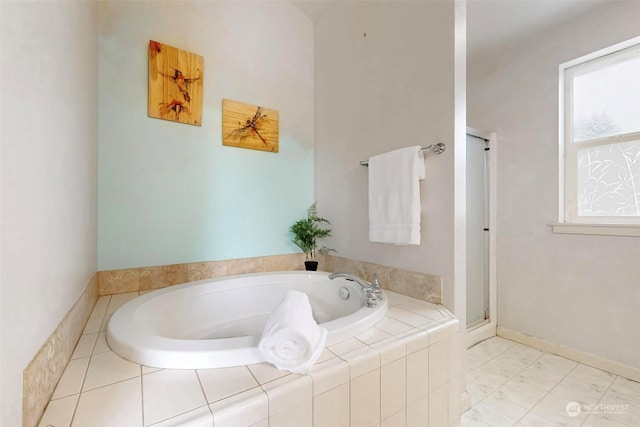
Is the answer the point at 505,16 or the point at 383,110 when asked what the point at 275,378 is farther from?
the point at 505,16

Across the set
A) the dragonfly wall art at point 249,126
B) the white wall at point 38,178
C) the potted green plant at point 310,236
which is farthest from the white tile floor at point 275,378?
the dragonfly wall art at point 249,126

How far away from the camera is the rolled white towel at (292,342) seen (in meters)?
0.73

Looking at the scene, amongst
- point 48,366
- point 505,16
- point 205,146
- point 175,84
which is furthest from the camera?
point 505,16

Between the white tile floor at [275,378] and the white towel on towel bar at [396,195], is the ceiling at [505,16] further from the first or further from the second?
the white tile floor at [275,378]

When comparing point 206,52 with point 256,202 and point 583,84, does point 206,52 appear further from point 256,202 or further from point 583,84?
point 583,84

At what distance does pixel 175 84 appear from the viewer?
1.60 meters

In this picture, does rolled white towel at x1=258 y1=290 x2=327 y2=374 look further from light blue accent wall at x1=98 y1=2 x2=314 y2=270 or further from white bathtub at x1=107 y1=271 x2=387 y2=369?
light blue accent wall at x1=98 y1=2 x2=314 y2=270

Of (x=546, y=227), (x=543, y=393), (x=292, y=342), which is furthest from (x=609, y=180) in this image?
(x=292, y=342)

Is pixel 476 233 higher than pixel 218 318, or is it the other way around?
pixel 476 233

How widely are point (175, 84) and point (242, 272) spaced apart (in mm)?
1335

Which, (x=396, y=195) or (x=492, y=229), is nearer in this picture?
(x=396, y=195)

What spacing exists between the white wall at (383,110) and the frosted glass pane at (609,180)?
1.40 metres

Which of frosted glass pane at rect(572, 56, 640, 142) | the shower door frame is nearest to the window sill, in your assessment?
the shower door frame

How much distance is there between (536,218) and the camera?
6.56 ft
